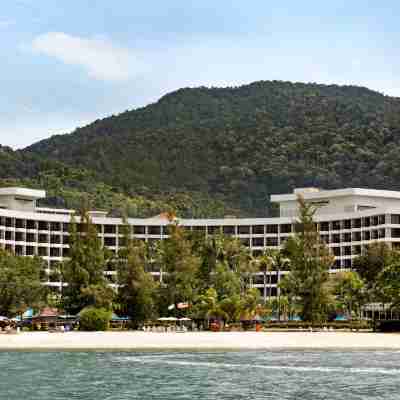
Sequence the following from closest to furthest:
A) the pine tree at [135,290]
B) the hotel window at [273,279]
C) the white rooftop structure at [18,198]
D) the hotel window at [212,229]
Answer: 1. the pine tree at [135,290]
2. the hotel window at [273,279]
3. the white rooftop structure at [18,198]
4. the hotel window at [212,229]

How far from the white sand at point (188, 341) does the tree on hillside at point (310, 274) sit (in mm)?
25021

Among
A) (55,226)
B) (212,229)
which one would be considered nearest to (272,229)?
(212,229)

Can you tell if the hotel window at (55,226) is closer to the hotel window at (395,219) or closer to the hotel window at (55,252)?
the hotel window at (55,252)

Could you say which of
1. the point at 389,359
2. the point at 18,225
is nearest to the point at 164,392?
the point at 389,359

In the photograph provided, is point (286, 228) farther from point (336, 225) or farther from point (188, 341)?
point (188, 341)

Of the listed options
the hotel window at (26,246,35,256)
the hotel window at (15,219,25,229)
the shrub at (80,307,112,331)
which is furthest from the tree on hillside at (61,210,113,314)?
the hotel window at (26,246,35,256)

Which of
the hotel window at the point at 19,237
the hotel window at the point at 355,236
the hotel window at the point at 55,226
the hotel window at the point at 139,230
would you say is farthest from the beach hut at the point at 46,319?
the hotel window at the point at 355,236

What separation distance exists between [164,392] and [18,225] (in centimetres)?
12947

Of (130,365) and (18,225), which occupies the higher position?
(18,225)

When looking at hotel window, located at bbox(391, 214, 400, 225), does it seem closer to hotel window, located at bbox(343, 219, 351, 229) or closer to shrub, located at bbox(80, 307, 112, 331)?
hotel window, located at bbox(343, 219, 351, 229)

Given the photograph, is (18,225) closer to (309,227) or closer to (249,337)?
(309,227)

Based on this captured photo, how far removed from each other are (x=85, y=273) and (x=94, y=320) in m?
12.4

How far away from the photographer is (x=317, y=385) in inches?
2188

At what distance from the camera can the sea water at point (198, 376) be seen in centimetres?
5150
